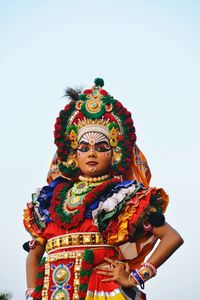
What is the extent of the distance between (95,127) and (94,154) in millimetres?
325

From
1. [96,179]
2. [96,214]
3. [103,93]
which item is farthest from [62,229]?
[103,93]

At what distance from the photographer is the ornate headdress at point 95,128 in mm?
6422

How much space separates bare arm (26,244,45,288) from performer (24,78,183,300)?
0.04ft

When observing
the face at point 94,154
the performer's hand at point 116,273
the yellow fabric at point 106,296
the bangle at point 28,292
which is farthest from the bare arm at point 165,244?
the bangle at point 28,292

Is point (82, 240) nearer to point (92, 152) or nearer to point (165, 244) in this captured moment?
point (165, 244)

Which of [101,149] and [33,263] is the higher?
[101,149]

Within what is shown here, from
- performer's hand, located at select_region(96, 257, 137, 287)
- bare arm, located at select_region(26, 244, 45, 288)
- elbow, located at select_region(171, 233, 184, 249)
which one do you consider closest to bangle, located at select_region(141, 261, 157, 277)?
performer's hand, located at select_region(96, 257, 137, 287)

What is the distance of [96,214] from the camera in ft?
19.2

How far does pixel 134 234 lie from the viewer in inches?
233

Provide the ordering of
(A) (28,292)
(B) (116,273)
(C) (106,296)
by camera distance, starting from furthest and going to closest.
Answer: (A) (28,292) → (B) (116,273) → (C) (106,296)

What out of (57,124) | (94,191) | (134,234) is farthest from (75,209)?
(57,124)

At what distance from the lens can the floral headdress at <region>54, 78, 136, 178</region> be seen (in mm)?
6426

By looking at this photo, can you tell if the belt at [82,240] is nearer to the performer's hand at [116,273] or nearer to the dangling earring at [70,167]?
the performer's hand at [116,273]

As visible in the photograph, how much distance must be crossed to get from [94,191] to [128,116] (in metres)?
1.03
